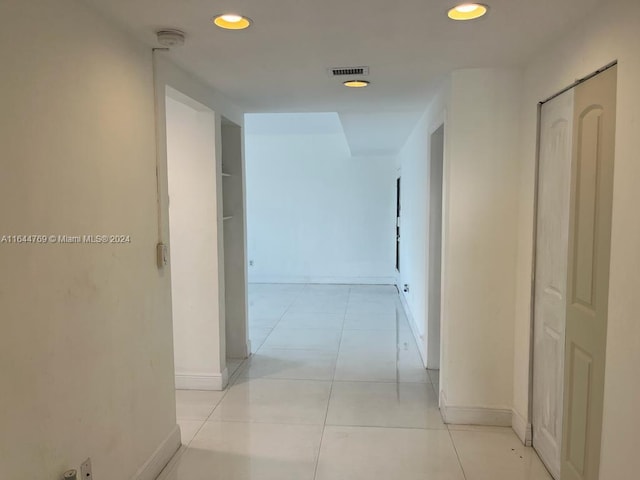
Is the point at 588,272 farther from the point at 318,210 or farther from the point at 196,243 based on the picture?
the point at 318,210

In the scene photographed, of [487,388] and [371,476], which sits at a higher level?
[487,388]

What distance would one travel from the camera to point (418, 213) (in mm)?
4895

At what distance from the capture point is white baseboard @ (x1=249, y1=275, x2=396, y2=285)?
8320 millimetres

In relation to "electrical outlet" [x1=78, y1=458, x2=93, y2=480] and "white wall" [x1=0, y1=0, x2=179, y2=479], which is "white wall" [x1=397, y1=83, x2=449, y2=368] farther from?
"electrical outlet" [x1=78, y1=458, x2=93, y2=480]

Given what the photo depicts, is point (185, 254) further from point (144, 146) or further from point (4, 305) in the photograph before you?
point (4, 305)

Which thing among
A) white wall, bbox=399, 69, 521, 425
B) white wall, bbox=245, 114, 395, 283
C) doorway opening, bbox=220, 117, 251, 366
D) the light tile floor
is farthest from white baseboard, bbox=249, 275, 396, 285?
white wall, bbox=399, 69, 521, 425

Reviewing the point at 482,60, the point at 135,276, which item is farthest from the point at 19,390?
the point at 482,60

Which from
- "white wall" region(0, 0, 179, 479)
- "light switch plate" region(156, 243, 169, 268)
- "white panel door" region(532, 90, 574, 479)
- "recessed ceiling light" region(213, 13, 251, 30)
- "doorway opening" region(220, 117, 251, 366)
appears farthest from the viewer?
"doorway opening" region(220, 117, 251, 366)

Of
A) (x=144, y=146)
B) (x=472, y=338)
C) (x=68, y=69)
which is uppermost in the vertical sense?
(x=68, y=69)

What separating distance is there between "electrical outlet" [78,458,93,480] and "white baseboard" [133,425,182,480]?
1.42 feet

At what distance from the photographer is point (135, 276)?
7.52 ft

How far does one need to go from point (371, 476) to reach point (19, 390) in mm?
1760

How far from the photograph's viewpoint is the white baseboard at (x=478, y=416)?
3021 mm

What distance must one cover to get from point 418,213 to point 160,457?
3.34m
